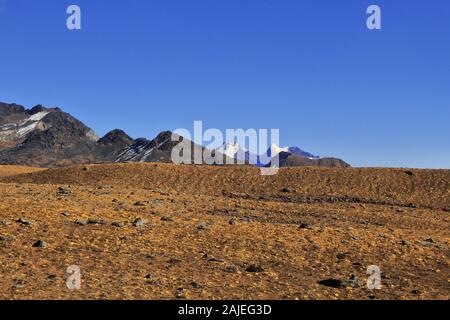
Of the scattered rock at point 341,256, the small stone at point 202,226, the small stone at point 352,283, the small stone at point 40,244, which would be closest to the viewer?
the small stone at point 352,283

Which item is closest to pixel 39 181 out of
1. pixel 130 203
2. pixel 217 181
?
pixel 217 181

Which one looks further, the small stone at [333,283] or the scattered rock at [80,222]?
the scattered rock at [80,222]

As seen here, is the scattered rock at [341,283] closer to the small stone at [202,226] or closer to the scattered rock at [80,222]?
the small stone at [202,226]

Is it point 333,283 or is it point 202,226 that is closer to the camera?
point 333,283

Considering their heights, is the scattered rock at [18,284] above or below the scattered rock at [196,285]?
above

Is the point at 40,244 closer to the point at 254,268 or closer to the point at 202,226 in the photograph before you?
the point at 202,226

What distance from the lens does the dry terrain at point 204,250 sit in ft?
44.3

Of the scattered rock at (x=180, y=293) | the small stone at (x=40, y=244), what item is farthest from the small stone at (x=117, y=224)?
the scattered rock at (x=180, y=293)

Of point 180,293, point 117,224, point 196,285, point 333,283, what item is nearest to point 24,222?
point 117,224

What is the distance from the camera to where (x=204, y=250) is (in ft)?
58.5

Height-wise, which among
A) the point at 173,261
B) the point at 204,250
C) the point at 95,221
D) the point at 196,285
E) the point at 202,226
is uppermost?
the point at 95,221

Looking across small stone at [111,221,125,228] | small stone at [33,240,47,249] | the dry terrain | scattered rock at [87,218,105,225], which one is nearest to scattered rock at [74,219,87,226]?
the dry terrain

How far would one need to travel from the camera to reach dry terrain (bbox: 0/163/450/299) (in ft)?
44.3
